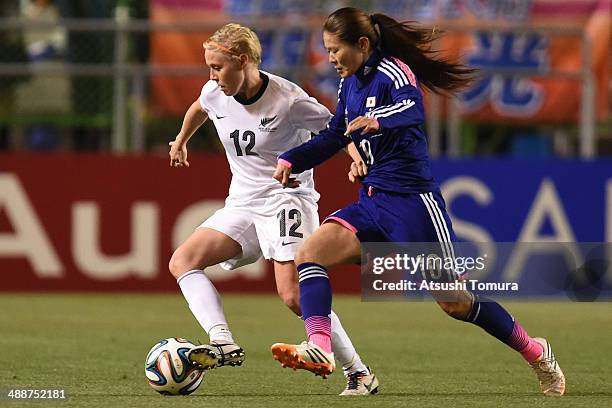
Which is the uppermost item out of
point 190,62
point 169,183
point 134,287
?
point 190,62

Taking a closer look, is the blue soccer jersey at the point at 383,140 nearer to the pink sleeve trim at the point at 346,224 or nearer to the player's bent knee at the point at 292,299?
the pink sleeve trim at the point at 346,224

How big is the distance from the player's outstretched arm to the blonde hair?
1.84 ft

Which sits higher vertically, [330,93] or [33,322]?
[330,93]

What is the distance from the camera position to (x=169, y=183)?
13.5 m

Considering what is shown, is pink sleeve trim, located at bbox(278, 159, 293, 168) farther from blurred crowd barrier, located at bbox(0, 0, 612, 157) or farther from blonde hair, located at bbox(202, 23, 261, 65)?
blurred crowd barrier, located at bbox(0, 0, 612, 157)

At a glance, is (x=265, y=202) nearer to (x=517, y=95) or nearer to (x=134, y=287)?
(x=134, y=287)

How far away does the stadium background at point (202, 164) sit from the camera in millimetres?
11133

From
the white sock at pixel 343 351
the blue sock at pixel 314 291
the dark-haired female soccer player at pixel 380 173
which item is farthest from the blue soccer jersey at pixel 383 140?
the white sock at pixel 343 351

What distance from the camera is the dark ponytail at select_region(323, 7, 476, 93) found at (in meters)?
6.81

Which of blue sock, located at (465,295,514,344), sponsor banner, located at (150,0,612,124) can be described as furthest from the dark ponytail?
sponsor banner, located at (150,0,612,124)

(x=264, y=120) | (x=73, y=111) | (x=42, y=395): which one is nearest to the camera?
(x=42, y=395)

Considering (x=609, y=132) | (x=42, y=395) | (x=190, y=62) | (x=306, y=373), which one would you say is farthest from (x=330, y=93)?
(x=42, y=395)

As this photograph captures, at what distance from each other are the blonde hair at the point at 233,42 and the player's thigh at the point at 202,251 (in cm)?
88

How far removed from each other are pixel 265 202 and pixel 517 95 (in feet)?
25.9
